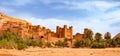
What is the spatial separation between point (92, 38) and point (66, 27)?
26.1 metres

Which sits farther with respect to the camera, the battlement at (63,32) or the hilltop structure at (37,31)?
the battlement at (63,32)

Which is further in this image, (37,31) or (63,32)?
(63,32)

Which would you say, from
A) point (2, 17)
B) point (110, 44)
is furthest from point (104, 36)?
point (2, 17)

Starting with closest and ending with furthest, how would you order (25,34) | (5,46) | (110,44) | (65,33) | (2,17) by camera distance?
(5,46) < (110,44) < (25,34) < (65,33) < (2,17)

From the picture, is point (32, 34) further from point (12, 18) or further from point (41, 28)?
point (12, 18)

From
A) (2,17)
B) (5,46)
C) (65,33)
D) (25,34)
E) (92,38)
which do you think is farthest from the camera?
(2,17)

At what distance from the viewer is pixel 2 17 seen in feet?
421

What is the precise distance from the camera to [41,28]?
11700cm

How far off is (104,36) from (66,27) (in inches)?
1066

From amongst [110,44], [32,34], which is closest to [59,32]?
[32,34]

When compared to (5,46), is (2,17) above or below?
above

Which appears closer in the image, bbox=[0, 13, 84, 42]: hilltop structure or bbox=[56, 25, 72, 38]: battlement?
bbox=[0, 13, 84, 42]: hilltop structure

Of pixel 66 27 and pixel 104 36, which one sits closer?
pixel 104 36

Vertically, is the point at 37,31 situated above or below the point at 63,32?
above
